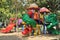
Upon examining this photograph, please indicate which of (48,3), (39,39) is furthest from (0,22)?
(39,39)

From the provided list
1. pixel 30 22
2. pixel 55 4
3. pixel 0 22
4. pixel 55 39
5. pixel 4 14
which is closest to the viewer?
pixel 55 39

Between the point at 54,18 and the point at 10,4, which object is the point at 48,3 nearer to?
the point at 54,18

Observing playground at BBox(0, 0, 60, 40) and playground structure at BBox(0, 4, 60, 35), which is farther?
playground structure at BBox(0, 4, 60, 35)

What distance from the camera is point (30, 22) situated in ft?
41.8

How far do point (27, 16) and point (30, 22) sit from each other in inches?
19.5

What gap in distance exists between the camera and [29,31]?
12.9 m

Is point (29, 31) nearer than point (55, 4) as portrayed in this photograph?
Yes

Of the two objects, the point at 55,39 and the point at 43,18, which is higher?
the point at 43,18

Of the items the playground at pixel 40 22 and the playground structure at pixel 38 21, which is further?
the playground structure at pixel 38 21

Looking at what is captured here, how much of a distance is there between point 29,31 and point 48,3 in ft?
10.1

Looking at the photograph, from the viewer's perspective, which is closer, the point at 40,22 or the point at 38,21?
the point at 38,21

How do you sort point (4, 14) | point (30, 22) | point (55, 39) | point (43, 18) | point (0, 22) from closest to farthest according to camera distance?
1. point (55, 39)
2. point (30, 22)
3. point (43, 18)
4. point (4, 14)
5. point (0, 22)

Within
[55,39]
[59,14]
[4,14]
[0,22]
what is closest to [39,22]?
[59,14]

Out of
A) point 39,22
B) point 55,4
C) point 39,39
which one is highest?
point 55,4
